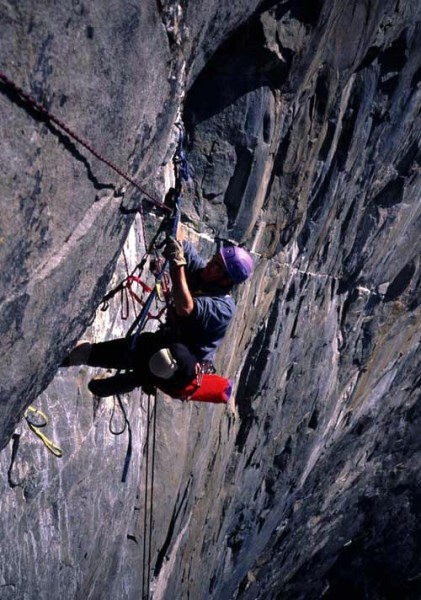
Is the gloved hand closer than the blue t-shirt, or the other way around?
the gloved hand

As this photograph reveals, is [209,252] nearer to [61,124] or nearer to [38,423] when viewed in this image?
[38,423]

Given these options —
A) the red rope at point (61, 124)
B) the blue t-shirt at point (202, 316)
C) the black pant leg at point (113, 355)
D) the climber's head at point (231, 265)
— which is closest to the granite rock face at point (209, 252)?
the red rope at point (61, 124)

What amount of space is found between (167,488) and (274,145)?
404 cm

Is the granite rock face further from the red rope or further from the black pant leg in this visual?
the black pant leg

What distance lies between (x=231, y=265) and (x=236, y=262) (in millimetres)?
41

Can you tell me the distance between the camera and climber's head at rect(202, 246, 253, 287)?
400cm

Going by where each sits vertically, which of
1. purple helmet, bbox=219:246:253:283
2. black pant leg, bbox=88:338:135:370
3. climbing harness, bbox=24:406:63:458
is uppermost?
purple helmet, bbox=219:246:253:283

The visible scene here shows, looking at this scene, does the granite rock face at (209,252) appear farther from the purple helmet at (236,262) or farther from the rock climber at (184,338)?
the purple helmet at (236,262)

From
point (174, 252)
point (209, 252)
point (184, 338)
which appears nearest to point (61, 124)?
point (174, 252)

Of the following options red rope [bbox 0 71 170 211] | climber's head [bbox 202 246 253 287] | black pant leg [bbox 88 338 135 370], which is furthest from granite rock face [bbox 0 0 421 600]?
climber's head [bbox 202 246 253 287]

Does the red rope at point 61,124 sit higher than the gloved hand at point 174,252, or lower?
lower

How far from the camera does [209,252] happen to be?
5.88 meters

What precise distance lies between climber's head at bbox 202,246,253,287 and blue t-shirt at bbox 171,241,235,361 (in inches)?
5.5

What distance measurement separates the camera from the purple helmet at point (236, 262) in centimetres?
400
